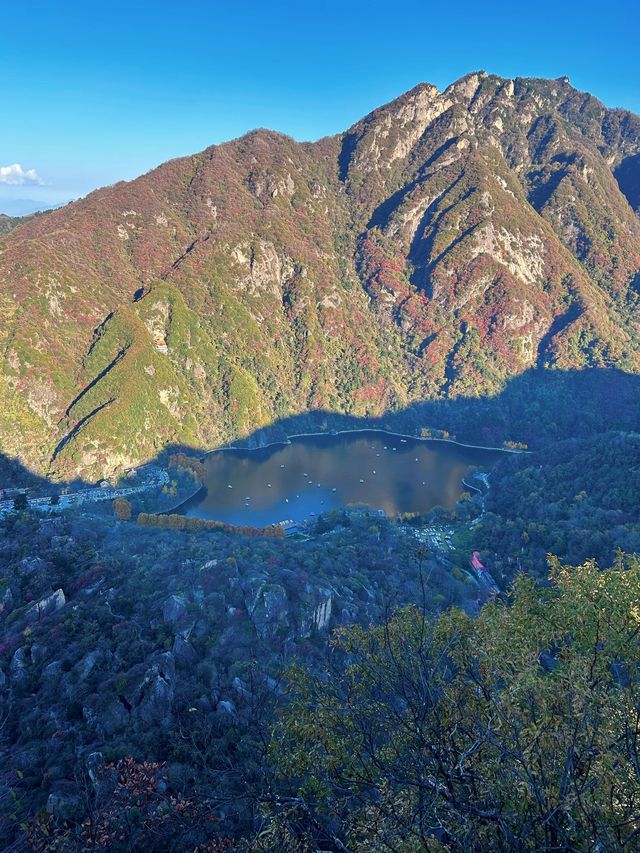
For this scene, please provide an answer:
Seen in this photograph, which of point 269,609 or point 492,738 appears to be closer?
point 492,738

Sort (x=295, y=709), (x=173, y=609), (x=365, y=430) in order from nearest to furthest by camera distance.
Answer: (x=295, y=709)
(x=173, y=609)
(x=365, y=430)

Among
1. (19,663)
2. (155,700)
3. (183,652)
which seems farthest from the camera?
(183,652)

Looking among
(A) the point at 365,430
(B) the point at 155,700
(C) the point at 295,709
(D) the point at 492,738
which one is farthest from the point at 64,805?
(A) the point at 365,430

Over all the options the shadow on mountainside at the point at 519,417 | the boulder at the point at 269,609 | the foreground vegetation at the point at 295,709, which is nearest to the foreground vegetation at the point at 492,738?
the foreground vegetation at the point at 295,709

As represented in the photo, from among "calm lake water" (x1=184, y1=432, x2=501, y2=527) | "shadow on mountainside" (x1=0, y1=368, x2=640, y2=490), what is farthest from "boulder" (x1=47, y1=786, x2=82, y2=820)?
"shadow on mountainside" (x1=0, y1=368, x2=640, y2=490)

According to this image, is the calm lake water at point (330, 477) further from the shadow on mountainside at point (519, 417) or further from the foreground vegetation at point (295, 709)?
the foreground vegetation at point (295, 709)

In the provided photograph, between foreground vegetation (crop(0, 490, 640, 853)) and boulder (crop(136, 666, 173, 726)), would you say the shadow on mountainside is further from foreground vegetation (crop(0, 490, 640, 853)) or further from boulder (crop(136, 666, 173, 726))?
boulder (crop(136, 666, 173, 726))

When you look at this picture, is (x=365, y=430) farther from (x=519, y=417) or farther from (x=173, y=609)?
(x=173, y=609)
